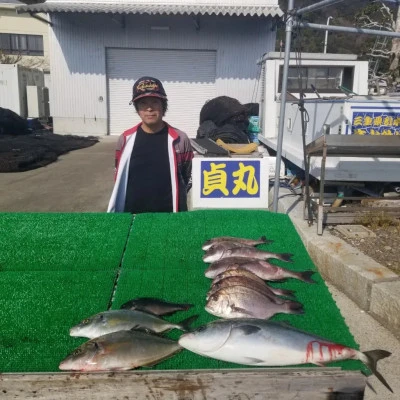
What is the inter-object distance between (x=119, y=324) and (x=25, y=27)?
120ft

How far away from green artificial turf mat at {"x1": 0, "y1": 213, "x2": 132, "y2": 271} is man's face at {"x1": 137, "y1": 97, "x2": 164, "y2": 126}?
95 centimetres

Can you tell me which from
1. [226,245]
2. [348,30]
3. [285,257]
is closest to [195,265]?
[226,245]

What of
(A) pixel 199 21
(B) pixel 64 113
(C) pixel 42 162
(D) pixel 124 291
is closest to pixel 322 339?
(D) pixel 124 291

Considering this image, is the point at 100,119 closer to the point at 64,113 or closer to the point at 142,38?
the point at 64,113

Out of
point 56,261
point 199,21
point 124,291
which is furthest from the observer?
point 199,21

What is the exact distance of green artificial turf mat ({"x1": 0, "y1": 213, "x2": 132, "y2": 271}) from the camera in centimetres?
326

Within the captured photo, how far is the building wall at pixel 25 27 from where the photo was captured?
32.6 m

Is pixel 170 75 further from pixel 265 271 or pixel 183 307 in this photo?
pixel 183 307

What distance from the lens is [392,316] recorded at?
388cm

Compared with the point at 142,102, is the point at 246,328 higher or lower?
lower

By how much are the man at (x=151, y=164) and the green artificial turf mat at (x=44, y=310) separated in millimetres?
1287

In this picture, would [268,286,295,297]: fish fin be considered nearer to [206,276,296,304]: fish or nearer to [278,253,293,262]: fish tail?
[206,276,296,304]: fish

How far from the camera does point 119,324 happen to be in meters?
2.29

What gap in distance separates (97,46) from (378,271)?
1679 centimetres
